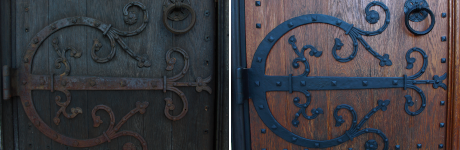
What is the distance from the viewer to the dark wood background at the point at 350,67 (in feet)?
3.03

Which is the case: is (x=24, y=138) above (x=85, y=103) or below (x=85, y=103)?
below

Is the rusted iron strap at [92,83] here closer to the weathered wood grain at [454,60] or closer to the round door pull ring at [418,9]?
the round door pull ring at [418,9]

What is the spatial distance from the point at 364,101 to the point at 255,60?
0.48m

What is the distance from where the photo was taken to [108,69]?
0.95 m

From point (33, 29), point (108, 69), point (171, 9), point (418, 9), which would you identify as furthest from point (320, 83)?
point (33, 29)

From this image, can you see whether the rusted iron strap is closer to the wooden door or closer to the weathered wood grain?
the wooden door

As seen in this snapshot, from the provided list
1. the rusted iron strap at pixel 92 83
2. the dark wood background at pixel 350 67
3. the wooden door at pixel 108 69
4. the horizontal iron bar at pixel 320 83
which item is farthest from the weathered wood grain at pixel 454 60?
the rusted iron strap at pixel 92 83

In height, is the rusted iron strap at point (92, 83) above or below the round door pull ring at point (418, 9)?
below

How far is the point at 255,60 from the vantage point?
919 millimetres

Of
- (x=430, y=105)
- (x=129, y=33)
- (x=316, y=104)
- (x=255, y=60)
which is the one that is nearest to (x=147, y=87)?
(x=129, y=33)

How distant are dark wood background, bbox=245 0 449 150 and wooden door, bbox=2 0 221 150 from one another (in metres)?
0.25

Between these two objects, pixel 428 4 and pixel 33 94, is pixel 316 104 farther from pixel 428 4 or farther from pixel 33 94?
pixel 33 94

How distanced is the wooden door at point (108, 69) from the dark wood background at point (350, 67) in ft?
0.82

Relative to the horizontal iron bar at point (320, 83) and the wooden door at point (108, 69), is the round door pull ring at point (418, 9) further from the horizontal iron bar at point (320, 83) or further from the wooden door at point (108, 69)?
the wooden door at point (108, 69)
